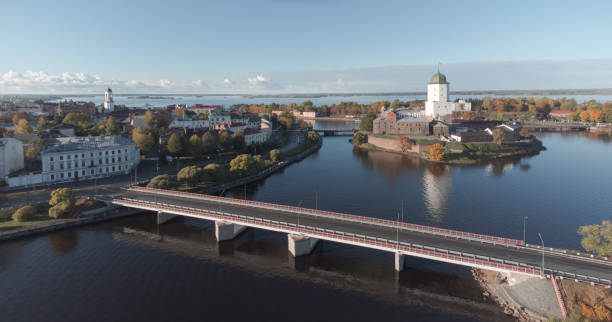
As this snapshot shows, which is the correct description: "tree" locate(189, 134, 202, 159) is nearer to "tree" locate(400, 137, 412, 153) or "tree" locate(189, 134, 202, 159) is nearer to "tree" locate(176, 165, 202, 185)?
"tree" locate(176, 165, 202, 185)

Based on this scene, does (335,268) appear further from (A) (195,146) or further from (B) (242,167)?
(A) (195,146)

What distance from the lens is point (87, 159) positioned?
151ft

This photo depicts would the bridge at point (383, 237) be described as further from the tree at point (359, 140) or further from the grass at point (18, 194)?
the tree at point (359, 140)

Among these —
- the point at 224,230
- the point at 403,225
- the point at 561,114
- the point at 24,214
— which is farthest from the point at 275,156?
the point at 561,114

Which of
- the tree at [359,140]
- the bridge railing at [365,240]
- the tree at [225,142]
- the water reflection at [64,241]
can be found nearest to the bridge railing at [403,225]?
the bridge railing at [365,240]

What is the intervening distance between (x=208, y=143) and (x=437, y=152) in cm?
3919

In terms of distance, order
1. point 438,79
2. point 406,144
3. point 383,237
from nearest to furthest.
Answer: point 383,237
point 406,144
point 438,79

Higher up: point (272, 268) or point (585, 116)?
point (585, 116)

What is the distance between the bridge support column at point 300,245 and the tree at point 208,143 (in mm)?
35687

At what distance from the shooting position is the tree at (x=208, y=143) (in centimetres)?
6060

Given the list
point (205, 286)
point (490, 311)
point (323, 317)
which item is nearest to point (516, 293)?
point (490, 311)

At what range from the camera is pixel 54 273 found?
86.3 feet

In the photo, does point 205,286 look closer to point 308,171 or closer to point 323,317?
point 323,317

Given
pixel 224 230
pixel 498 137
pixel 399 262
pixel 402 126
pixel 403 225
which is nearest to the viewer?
pixel 399 262
